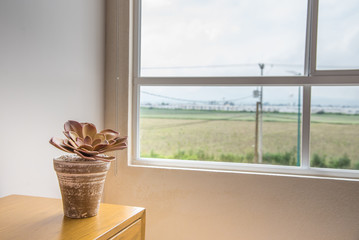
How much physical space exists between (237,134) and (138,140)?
2.18 feet

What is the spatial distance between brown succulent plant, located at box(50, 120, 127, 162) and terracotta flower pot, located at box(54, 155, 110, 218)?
0.03 m

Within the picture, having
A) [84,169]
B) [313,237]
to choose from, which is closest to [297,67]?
[313,237]

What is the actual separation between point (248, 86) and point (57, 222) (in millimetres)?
1403

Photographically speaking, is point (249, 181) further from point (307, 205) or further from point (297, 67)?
point (297, 67)

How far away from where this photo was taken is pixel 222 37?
2143 mm

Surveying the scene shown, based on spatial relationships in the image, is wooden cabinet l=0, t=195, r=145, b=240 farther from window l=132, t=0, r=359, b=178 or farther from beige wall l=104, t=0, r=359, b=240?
window l=132, t=0, r=359, b=178

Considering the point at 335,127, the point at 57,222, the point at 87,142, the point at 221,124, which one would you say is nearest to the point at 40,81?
the point at 87,142

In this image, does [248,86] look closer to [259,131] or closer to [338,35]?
[259,131]

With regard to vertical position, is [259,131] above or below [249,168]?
above

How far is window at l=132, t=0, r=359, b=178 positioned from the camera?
6.43 ft

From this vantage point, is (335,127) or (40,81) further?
(335,127)

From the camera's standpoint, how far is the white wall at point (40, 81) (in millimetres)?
1455

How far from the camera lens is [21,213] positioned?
1166 mm

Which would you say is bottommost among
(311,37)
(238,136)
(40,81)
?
(238,136)
